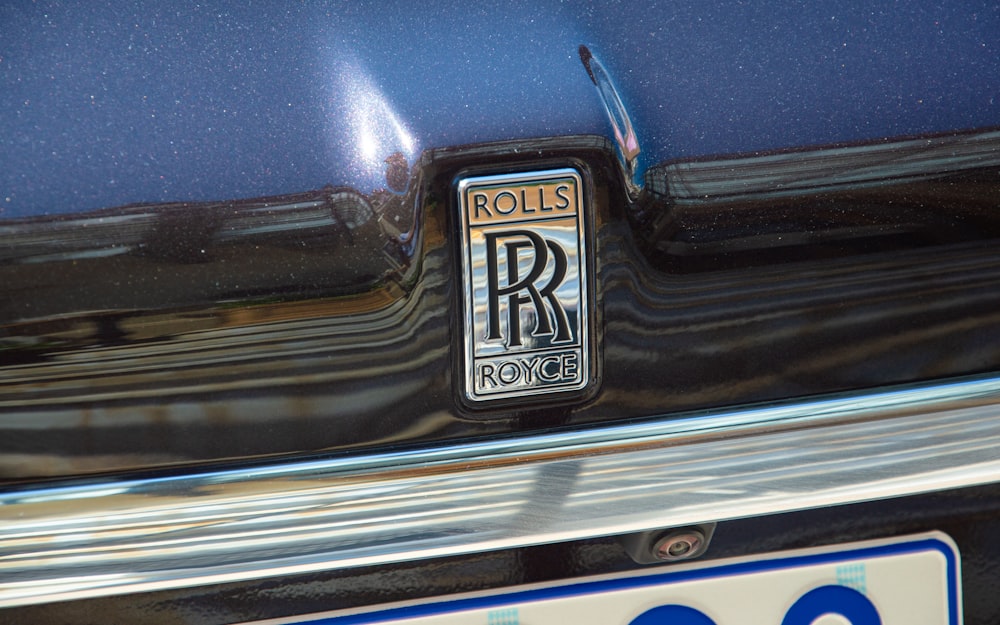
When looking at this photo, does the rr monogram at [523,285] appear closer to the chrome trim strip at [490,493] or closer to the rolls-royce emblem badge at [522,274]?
the rolls-royce emblem badge at [522,274]

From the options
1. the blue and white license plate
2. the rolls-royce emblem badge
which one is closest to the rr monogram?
the rolls-royce emblem badge

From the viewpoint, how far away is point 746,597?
967mm

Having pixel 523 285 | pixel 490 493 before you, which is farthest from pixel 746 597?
pixel 523 285

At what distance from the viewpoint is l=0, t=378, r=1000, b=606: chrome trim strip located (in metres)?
0.85

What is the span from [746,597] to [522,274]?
42 centimetres

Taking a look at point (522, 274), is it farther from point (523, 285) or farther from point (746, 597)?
point (746, 597)

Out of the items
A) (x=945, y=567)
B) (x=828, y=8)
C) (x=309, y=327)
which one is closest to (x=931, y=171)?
(x=828, y=8)

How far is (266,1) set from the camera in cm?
83

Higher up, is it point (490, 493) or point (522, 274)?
point (522, 274)

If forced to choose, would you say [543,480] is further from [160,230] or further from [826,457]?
[160,230]

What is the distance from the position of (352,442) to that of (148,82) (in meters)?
0.36

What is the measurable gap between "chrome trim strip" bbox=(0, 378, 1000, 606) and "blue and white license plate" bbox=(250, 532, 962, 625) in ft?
0.28

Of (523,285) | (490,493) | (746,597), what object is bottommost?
(746,597)

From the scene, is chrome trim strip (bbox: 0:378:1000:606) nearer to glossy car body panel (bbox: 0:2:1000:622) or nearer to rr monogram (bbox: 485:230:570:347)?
glossy car body panel (bbox: 0:2:1000:622)
